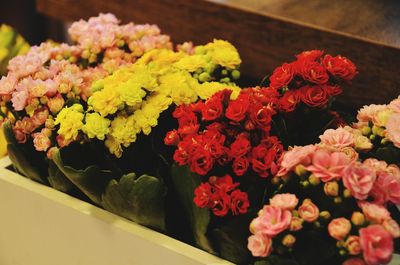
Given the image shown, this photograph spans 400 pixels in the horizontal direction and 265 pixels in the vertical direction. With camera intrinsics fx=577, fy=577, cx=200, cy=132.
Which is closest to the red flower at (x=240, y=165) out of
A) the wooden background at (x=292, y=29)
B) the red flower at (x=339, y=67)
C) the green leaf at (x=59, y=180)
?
the red flower at (x=339, y=67)

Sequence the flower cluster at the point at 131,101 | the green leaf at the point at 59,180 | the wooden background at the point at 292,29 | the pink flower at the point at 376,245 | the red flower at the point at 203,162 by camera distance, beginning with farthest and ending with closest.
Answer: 1. the wooden background at the point at 292,29
2. the green leaf at the point at 59,180
3. the flower cluster at the point at 131,101
4. the red flower at the point at 203,162
5. the pink flower at the point at 376,245

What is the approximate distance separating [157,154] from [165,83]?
123mm

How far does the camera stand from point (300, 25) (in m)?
1.23

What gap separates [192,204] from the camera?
917 millimetres

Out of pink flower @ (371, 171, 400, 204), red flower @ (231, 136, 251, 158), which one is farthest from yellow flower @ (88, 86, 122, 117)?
pink flower @ (371, 171, 400, 204)

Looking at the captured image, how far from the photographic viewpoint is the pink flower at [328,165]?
76cm

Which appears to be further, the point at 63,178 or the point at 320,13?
the point at 320,13

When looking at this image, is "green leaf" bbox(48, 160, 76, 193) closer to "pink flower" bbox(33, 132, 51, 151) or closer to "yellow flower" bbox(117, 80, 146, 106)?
"pink flower" bbox(33, 132, 51, 151)

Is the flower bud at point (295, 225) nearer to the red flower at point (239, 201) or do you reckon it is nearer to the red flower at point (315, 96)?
the red flower at point (239, 201)

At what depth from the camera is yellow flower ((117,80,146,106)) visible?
915 millimetres

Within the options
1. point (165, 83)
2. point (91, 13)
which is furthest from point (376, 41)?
point (91, 13)

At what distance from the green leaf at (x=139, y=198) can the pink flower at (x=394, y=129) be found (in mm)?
356

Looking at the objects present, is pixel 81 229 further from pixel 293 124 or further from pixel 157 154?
pixel 293 124

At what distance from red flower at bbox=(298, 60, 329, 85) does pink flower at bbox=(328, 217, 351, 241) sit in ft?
0.80
